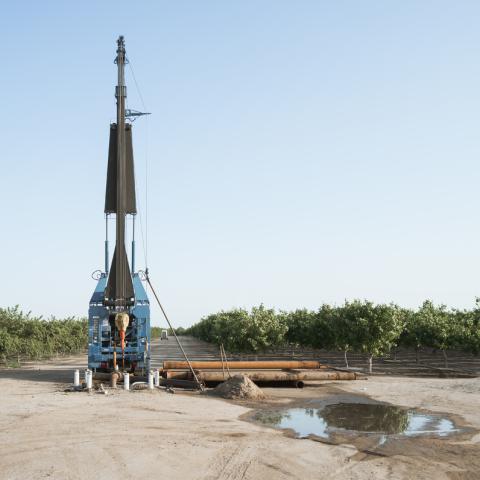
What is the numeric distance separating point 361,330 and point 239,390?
656 inches

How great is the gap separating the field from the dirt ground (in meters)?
0.03

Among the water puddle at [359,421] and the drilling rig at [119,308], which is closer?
the water puddle at [359,421]

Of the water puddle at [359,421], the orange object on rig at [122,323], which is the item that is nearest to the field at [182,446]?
the water puddle at [359,421]

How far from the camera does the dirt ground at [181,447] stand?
41.0 feet

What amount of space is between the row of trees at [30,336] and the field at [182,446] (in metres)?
20.9

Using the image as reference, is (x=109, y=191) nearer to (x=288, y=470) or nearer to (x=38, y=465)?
(x=38, y=465)

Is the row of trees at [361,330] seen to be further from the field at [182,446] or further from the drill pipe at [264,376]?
the field at [182,446]

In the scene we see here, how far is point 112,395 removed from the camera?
977 inches

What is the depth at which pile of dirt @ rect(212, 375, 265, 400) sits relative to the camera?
24.8 metres

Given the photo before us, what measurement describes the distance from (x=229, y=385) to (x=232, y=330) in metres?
21.0

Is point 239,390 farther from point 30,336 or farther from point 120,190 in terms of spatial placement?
point 30,336

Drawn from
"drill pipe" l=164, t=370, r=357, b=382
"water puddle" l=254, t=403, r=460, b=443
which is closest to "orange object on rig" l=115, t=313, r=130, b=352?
"drill pipe" l=164, t=370, r=357, b=382

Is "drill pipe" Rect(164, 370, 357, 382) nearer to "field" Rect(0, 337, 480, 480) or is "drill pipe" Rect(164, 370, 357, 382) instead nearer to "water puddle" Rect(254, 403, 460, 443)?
"field" Rect(0, 337, 480, 480)

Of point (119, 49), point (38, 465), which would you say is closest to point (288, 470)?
point (38, 465)
